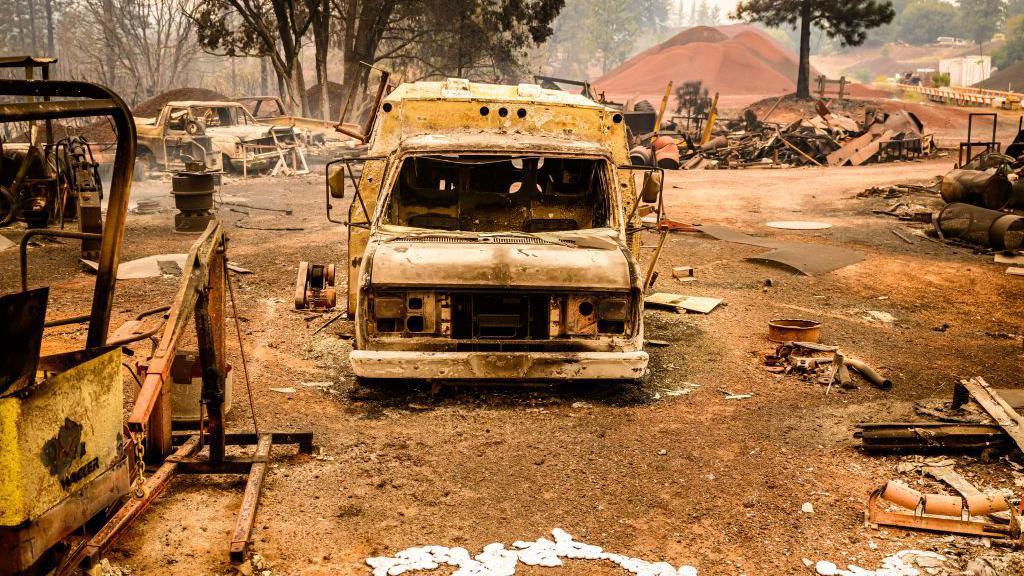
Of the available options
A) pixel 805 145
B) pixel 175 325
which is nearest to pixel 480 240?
pixel 175 325

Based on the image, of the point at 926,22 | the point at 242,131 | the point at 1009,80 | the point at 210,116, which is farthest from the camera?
the point at 926,22

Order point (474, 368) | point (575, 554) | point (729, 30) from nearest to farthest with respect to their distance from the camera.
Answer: point (575, 554), point (474, 368), point (729, 30)

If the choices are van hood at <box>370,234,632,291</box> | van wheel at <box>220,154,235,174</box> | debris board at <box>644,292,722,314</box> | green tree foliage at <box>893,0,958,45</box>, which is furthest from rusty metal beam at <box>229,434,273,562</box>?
green tree foliage at <box>893,0,958,45</box>

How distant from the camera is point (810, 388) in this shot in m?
7.20

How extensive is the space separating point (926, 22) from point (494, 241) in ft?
394

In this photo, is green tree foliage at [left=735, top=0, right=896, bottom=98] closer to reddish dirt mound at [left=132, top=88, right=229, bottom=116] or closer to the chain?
reddish dirt mound at [left=132, top=88, right=229, bottom=116]

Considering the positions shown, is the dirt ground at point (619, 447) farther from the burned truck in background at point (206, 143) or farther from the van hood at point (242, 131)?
the van hood at point (242, 131)

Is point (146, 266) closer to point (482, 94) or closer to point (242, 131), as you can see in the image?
point (482, 94)

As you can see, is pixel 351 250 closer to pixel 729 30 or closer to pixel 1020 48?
pixel 1020 48

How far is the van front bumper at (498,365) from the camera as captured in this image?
6.26 metres

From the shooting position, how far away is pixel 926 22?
4380 inches

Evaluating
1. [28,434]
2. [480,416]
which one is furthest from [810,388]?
[28,434]

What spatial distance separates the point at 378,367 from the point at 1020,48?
87020mm

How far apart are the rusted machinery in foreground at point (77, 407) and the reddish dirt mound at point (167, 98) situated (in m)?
28.1
